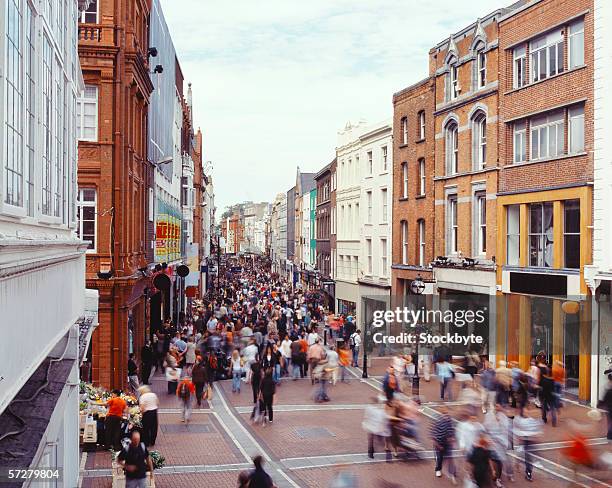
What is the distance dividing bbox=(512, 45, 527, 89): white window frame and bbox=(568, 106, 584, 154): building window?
333 cm

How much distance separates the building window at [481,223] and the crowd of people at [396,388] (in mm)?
5355

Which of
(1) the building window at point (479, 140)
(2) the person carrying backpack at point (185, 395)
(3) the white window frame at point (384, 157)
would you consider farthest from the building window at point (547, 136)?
(3) the white window frame at point (384, 157)

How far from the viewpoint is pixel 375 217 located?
45156 millimetres

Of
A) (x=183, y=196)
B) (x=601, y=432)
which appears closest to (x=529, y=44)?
(x=601, y=432)

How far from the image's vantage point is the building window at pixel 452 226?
34750mm

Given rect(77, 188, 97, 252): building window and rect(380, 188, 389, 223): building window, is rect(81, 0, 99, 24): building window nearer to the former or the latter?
rect(77, 188, 97, 252): building window

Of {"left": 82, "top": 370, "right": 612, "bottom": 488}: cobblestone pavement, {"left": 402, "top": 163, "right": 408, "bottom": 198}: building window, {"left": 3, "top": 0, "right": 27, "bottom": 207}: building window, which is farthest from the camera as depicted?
{"left": 402, "top": 163, "right": 408, "bottom": 198}: building window

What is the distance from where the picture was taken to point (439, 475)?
15852 millimetres

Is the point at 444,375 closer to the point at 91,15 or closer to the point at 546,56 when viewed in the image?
the point at 546,56

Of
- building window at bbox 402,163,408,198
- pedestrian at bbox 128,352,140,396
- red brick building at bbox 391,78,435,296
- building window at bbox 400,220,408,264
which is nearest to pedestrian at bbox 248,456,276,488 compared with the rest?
pedestrian at bbox 128,352,140,396

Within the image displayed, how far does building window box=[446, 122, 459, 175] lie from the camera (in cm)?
3453

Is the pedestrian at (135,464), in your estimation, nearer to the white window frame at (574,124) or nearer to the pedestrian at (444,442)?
the pedestrian at (444,442)

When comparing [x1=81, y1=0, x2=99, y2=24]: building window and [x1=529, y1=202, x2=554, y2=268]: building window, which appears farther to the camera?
[x1=529, y1=202, x2=554, y2=268]: building window

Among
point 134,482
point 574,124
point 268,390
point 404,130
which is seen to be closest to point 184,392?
point 268,390
